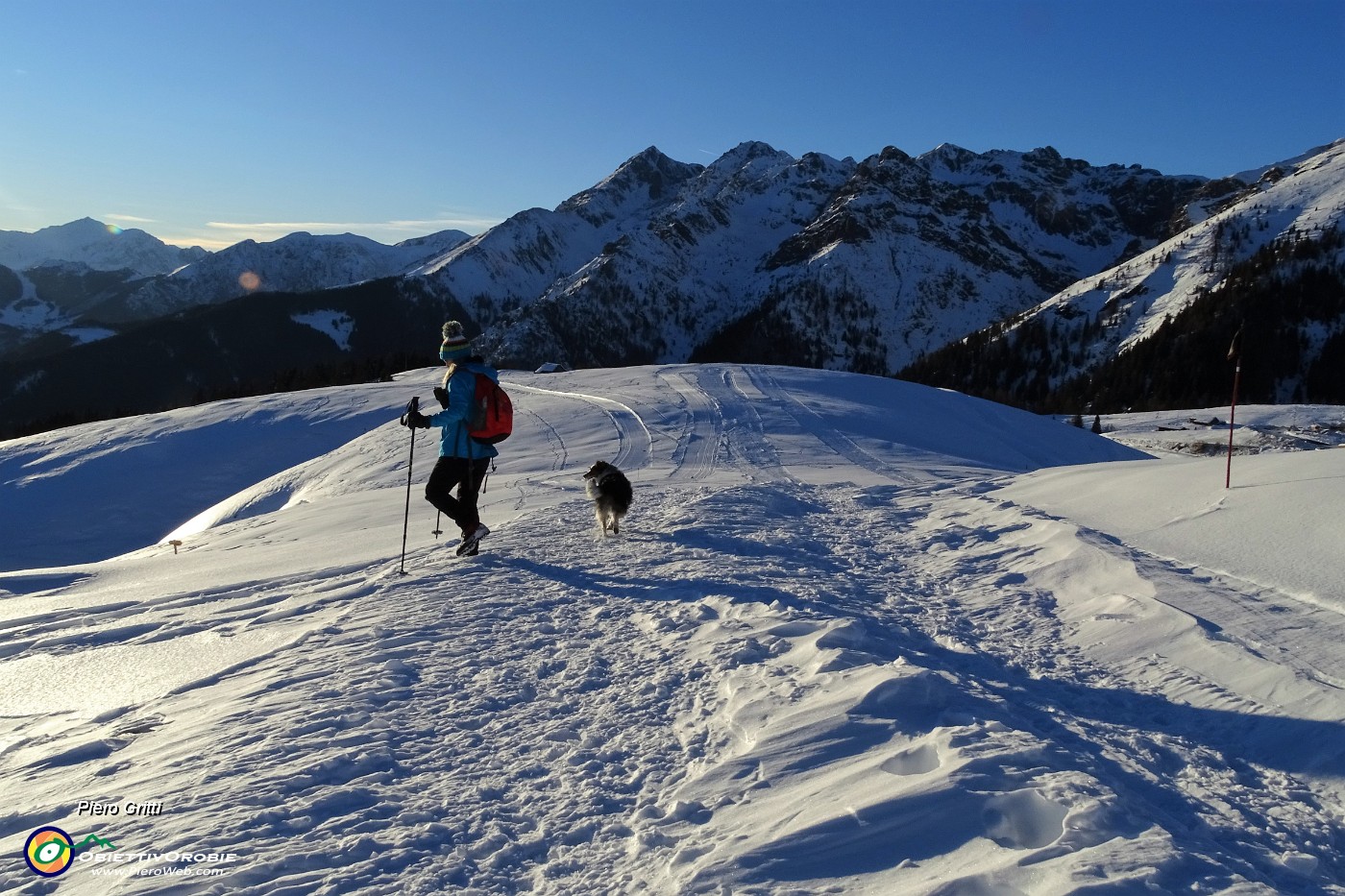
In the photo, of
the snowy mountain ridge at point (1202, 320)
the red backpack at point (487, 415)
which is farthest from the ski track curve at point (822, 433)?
the snowy mountain ridge at point (1202, 320)

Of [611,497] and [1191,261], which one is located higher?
[1191,261]

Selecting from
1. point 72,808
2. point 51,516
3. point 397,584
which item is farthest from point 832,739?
point 51,516

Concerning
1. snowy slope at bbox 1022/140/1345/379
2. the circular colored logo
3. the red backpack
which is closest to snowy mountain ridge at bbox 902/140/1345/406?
snowy slope at bbox 1022/140/1345/379

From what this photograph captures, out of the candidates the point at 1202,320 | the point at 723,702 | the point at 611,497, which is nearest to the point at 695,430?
the point at 611,497

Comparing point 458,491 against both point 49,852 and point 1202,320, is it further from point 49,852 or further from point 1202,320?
point 1202,320

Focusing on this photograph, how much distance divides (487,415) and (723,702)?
16.1 feet

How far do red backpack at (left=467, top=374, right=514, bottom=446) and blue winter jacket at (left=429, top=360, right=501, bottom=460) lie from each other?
0.15ft

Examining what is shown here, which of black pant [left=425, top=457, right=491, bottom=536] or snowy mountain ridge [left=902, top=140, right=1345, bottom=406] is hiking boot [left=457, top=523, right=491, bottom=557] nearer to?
black pant [left=425, top=457, right=491, bottom=536]

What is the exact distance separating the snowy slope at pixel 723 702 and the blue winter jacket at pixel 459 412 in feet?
3.76

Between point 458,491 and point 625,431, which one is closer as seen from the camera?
point 458,491

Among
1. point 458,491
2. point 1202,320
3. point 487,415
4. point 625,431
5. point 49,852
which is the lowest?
point 49,852

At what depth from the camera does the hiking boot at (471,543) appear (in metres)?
8.36

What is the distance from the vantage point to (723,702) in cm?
455

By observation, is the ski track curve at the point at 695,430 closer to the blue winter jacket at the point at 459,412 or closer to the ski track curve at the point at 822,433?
the ski track curve at the point at 822,433
